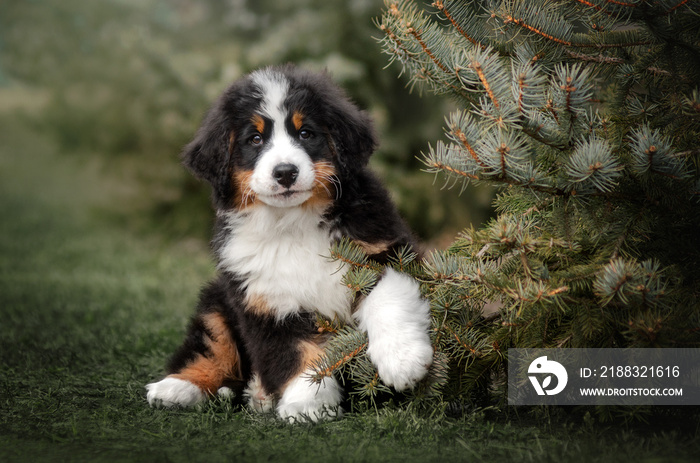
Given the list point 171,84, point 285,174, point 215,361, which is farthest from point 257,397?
point 171,84

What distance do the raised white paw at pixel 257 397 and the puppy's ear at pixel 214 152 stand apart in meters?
0.92

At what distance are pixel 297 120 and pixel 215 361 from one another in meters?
1.28

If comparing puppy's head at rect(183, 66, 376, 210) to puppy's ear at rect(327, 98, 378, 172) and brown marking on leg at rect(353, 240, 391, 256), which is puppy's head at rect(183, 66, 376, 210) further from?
brown marking on leg at rect(353, 240, 391, 256)

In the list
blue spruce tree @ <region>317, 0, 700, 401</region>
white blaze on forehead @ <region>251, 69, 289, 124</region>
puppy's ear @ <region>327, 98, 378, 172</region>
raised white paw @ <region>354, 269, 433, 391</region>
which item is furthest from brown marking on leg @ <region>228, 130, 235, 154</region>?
raised white paw @ <region>354, 269, 433, 391</region>

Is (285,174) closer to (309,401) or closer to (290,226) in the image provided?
(290,226)

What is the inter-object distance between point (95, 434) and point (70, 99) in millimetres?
9082

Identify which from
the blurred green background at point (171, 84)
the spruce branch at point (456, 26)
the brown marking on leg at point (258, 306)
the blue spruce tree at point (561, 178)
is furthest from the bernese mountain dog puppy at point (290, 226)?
the blurred green background at point (171, 84)

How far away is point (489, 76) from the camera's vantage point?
2299mm

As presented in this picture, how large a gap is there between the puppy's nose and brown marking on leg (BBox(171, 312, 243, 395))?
3.07 feet

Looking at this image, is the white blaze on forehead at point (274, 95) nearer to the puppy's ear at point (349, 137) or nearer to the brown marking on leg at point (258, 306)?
the puppy's ear at point (349, 137)

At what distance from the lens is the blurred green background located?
26.7 ft

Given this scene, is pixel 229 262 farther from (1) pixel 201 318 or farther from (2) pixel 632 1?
(2) pixel 632 1

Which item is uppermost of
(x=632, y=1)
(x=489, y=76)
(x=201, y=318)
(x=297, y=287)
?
(x=632, y=1)

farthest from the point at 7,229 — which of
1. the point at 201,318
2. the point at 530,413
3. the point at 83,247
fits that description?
the point at 530,413
